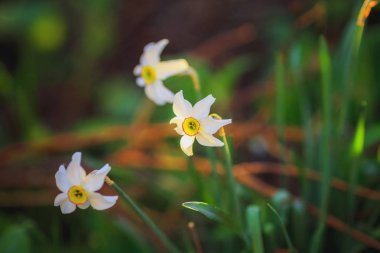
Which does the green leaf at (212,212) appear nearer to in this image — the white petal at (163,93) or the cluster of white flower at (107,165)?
the cluster of white flower at (107,165)

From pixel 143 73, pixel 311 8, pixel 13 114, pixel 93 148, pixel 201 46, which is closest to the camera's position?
pixel 143 73

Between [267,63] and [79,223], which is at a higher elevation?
[267,63]

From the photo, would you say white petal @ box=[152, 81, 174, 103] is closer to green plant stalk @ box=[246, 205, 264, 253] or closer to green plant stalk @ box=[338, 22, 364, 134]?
green plant stalk @ box=[246, 205, 264, 253]

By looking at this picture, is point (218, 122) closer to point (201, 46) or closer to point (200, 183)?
point (200, 183)

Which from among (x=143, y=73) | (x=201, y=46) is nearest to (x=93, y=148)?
(x=201, y=46)

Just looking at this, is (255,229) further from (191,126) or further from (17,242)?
(17,242)

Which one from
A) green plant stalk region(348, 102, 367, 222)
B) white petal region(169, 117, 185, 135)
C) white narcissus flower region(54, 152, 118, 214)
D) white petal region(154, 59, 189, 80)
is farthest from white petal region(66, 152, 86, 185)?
green plant stalk region(348, 102, 367, 222)
